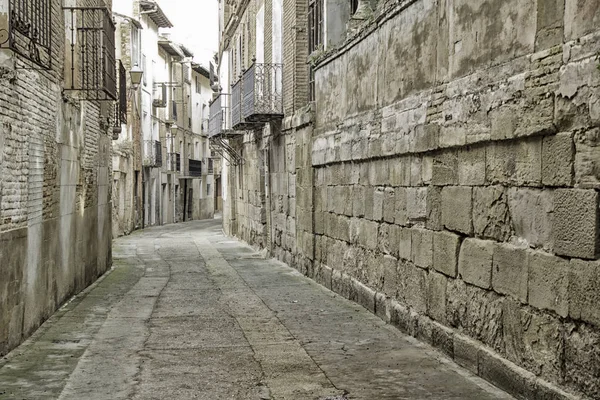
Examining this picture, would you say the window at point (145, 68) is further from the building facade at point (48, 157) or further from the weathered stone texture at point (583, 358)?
the weathered stone texture at point (583, 358)

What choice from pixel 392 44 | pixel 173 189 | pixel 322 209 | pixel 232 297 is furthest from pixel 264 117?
pixel 173 189

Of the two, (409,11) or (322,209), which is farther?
(322,209)

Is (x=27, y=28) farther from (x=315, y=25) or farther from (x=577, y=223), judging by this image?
(x=315, y=25)

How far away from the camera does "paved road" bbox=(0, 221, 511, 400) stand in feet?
20.3

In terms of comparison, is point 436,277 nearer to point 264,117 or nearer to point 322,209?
point 322,209

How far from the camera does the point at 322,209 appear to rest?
12945 mm

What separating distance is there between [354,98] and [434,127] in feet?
11.1

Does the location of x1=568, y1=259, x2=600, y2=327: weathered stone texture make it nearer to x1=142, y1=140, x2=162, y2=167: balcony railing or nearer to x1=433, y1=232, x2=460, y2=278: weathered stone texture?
x1=433, y1=232, x2=460, y2=278: weathered stone texture

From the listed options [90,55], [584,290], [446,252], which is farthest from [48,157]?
[584,290]

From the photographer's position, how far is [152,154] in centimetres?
3578

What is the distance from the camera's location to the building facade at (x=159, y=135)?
102 ft

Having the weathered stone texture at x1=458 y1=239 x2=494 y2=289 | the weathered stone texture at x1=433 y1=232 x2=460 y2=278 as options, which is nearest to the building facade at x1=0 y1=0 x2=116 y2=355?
the weathered stone texture at x1=433 y1=232 x2=460 y2=278

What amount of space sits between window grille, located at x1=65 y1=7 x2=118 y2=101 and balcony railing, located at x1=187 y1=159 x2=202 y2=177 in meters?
32.3

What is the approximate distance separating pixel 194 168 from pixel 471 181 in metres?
40.0
